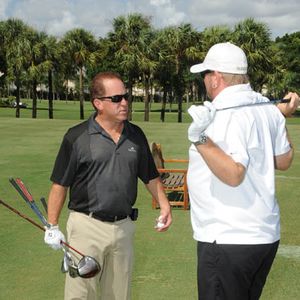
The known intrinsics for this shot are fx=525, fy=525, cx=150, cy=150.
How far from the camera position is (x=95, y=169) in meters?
3.87

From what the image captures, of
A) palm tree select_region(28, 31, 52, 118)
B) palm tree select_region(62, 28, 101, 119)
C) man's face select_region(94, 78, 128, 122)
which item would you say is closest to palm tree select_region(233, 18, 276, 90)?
palm tree select_region(62, 28, 101, 119)

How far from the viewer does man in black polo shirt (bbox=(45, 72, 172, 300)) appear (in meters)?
3.87

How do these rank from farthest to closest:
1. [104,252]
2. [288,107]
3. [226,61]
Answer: [104,252], [288,107], [226,61]

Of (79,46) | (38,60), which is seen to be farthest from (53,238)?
(38,60)

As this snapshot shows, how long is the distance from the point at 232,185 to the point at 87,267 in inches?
55.5

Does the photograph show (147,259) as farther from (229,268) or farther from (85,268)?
(229,268)

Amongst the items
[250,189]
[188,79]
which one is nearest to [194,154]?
[250,189]

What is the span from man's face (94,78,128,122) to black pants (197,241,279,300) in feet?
4.29

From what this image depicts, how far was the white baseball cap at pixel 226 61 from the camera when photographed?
3047 millimetres

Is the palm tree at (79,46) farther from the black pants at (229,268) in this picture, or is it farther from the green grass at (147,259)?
the black pants at (229,268)

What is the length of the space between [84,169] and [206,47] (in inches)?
1943

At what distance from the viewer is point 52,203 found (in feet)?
12.9

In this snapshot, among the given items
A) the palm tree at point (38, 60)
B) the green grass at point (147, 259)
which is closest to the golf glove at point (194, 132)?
the green grass at point (147, 259)

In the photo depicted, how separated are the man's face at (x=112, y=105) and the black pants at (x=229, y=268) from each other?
4.29 ft
